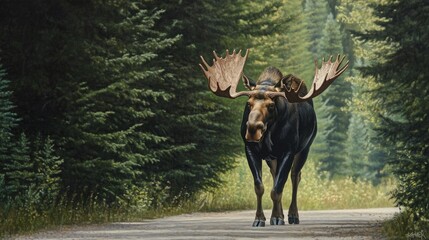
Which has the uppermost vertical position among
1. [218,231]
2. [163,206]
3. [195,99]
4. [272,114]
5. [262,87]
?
[195,99]

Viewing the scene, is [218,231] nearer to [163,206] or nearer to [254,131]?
[254,131]

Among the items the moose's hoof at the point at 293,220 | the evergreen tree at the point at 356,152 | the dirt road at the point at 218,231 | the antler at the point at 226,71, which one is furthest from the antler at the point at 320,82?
the evergreen tree at the point at 356,152

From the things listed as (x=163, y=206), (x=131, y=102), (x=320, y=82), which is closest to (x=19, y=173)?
(x=131, y=102)

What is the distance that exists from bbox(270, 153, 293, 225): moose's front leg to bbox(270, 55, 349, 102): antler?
3.83 ft

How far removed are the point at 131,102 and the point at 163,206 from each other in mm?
3921

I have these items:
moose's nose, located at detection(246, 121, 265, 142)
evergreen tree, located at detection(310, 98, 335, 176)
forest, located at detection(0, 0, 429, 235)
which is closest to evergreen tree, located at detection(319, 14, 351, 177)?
evergreen tree, located at detection(310, 98, 335, 176)

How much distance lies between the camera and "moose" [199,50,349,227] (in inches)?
753

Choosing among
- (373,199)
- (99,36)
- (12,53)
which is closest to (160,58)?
(99,36)

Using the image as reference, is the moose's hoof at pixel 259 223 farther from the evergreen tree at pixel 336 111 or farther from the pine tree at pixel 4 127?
the evergreen tree at pixel 336 111

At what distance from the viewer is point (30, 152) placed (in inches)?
843

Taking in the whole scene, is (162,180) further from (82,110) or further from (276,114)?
(276,114)

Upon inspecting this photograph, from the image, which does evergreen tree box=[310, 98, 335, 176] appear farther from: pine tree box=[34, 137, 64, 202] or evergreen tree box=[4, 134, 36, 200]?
evergreen tree box=[4, 134, 36, 200]

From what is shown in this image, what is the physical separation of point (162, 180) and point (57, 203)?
17.5 ft

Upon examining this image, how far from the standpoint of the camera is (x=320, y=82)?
19844mm
